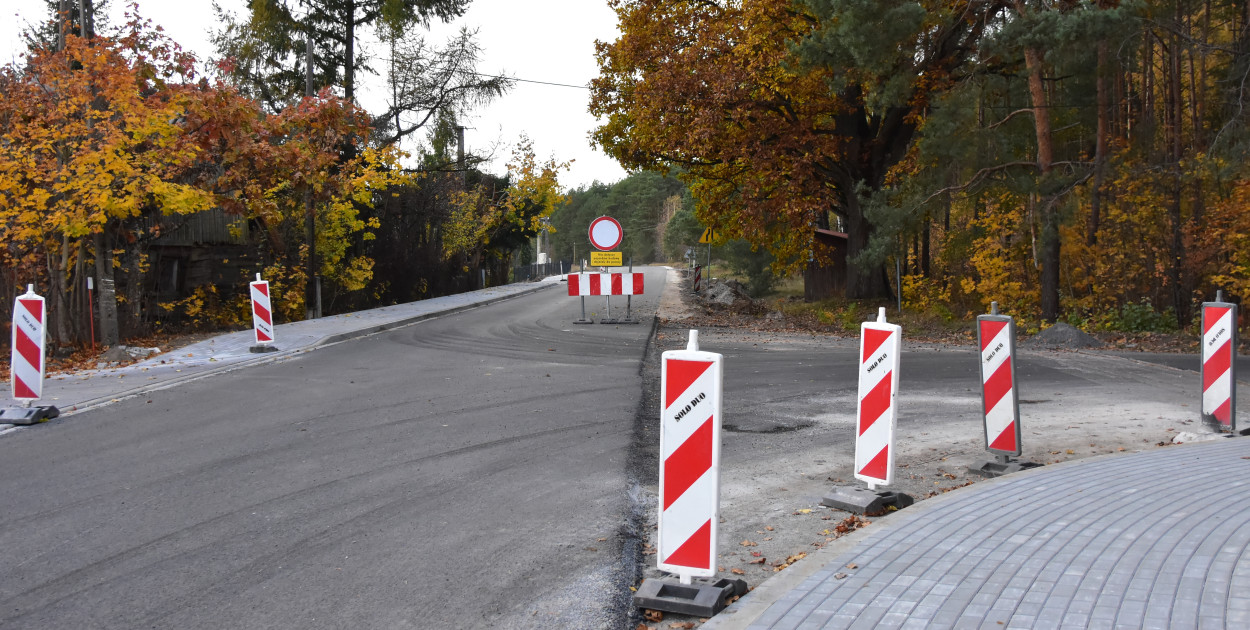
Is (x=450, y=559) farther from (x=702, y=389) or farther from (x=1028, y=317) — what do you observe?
(x=1028, y=317)

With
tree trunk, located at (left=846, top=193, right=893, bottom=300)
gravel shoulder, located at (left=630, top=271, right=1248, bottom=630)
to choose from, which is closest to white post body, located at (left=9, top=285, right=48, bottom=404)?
gravel shoulder, located at (left=630, top=271, right=1248, bottom=630)

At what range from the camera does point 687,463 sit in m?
4.27

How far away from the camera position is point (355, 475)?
21.9ft

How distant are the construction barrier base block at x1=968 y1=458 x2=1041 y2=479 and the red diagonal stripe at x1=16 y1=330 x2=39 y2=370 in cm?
890

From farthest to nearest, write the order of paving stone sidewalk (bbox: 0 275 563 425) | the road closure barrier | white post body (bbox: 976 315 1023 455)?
1. the road closure barrier
2. paving stone sidewalk (bbox: 0 275 563 425)
3. white post body (bbox: 976 315 1023 455)

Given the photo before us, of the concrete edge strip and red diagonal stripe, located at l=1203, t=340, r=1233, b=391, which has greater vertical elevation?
red diagonal stripe, located at l=1203, t=340, r=1233, b=391

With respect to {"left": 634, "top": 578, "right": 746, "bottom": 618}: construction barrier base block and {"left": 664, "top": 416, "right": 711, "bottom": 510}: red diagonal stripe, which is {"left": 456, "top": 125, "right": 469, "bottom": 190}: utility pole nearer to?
{"left": 664, "top": 416, "right": 711, "bottom": 510}: red diagonal stripe

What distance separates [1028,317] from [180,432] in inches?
690

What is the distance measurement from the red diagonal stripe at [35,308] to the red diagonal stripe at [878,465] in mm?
8458

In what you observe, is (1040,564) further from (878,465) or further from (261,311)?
(261,311)

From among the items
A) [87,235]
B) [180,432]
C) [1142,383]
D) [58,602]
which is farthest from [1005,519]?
[87,235]

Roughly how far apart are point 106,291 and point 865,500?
1429 cm

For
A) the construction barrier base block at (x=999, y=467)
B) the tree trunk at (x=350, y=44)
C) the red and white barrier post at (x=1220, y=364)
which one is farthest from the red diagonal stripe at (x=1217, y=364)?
the tree trunk at (x=350, y=44)

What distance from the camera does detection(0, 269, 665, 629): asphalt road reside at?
4.18m
